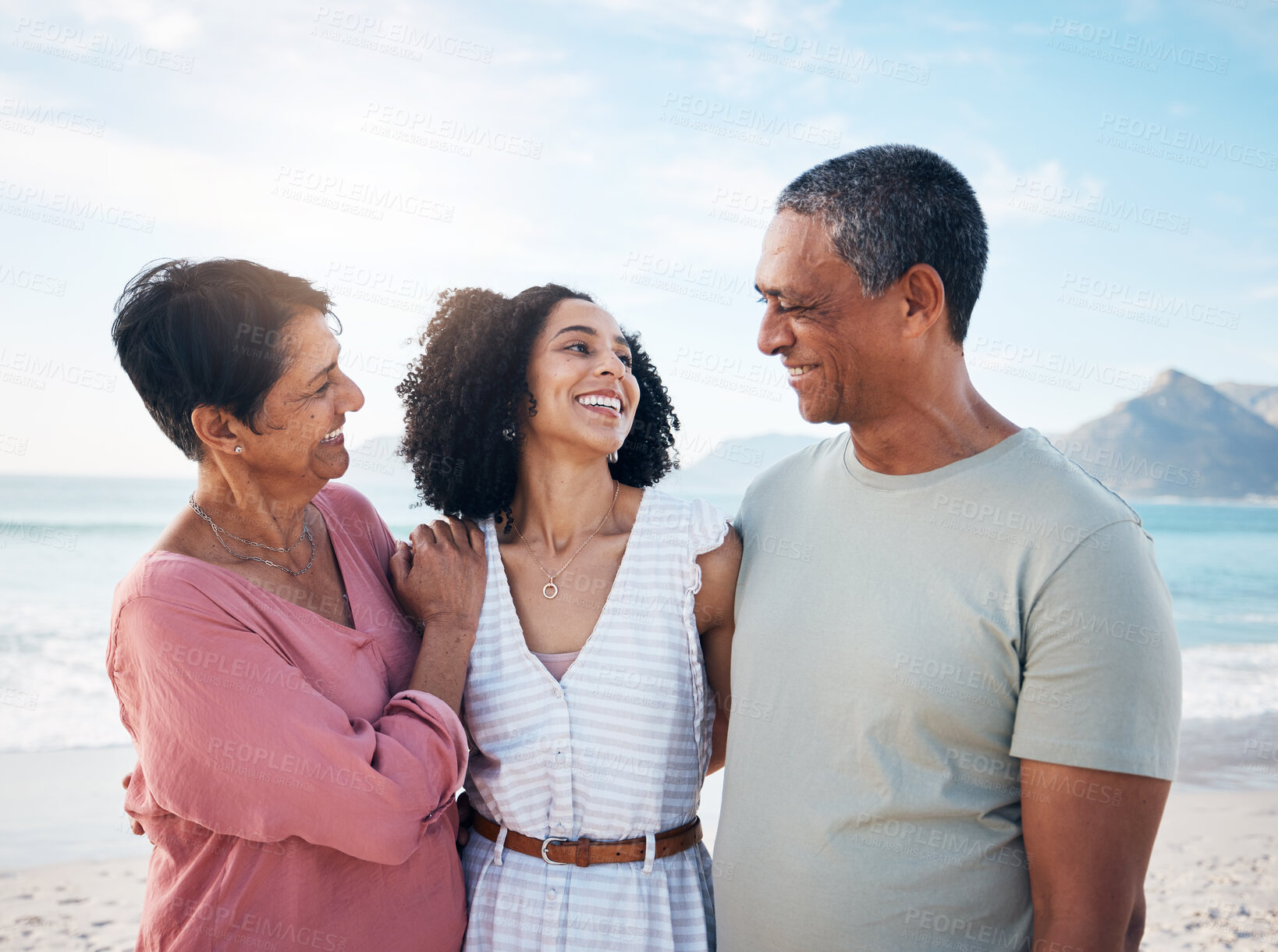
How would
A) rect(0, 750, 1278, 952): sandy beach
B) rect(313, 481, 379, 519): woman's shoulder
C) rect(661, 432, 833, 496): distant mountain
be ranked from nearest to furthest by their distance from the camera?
1. rect(313, 481, 379, 519): woman's shoulder
2. rect(0, 750, 1278, 952): sandy beach
3. rect(661, 432, 833, 496): distant mountain

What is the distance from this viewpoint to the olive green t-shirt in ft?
5.77

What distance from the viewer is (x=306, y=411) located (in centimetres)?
235

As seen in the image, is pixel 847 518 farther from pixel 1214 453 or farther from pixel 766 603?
pixel 1214 453

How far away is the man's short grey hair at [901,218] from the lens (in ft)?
6.76

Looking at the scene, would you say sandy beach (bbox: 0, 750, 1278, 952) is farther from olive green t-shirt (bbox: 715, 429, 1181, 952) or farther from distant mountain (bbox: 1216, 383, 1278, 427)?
distant mountain (bbox: 1216, 383, 1278, 427)

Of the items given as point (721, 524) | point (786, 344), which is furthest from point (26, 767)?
point (786, 344)

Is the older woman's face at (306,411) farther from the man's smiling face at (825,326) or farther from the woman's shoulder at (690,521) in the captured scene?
the man's smiling face at (825,326)

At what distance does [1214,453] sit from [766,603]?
195 feet

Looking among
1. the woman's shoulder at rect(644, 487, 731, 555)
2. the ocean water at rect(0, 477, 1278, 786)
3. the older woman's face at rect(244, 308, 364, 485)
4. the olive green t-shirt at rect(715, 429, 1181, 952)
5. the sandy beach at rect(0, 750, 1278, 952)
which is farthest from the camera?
the ocean water at rect(0, 477, 1278, 786)

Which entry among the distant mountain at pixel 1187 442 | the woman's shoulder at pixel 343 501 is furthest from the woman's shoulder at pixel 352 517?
the distant mountain at pixel 1187 442

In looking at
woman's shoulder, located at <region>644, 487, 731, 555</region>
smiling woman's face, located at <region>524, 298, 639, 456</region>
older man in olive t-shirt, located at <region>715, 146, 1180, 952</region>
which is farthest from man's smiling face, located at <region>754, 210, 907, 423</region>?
smiling woman's face, located at <region>524, 298, 639, 456</region>

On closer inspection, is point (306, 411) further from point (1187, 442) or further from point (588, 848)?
point (1187, 442)

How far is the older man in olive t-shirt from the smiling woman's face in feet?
2.19

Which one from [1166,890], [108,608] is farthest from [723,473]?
[1166,890]
